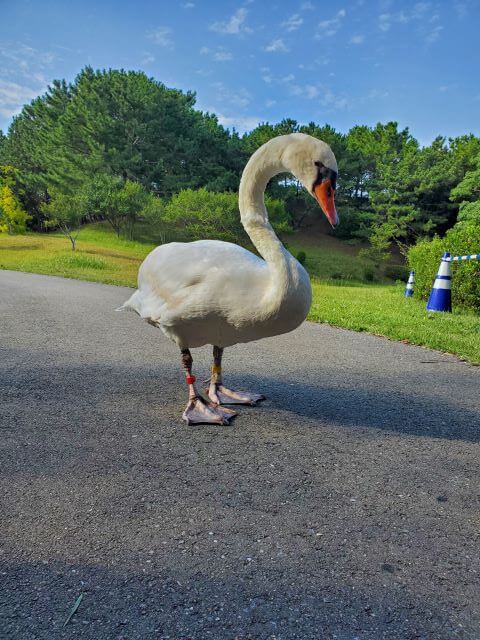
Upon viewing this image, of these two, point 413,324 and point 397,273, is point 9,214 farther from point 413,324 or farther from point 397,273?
point 413,324

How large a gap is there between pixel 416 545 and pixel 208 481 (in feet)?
3.06

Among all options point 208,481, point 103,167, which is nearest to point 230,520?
point 208,481

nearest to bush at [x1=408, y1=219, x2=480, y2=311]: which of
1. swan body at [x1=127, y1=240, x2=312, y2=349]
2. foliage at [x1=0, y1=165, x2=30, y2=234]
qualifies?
swan body at [x1=127, y1=240, x2=312, y2=349]

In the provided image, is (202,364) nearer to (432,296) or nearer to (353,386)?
(353,386)

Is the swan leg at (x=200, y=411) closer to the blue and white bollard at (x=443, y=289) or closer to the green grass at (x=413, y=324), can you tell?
the green grass at (x=413, y=324)

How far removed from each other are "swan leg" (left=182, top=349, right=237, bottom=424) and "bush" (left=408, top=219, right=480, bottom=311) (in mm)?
6443

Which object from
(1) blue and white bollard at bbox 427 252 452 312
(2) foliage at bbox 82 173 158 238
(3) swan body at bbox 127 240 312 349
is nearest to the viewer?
(3) swan body at bbox 127 240 312 349

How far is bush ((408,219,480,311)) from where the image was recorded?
310 inches

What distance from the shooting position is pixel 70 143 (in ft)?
110

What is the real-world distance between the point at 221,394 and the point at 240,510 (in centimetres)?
142

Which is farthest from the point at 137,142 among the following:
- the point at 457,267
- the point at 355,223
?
the point at 457,267

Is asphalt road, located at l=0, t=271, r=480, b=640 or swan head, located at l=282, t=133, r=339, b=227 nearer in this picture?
asphalt road, located at l=0, t=271, r=480, b=640

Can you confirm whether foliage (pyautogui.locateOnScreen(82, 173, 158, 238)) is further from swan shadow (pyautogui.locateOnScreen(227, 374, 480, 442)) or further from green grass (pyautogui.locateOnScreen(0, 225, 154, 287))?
swan shadow (pyautogui.locateOnScreen(227, 374, 480, 442))

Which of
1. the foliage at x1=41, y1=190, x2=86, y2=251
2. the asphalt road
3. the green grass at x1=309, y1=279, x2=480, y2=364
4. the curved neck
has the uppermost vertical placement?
the foliage at x1=41, y1=190, x2=86, y2=251
